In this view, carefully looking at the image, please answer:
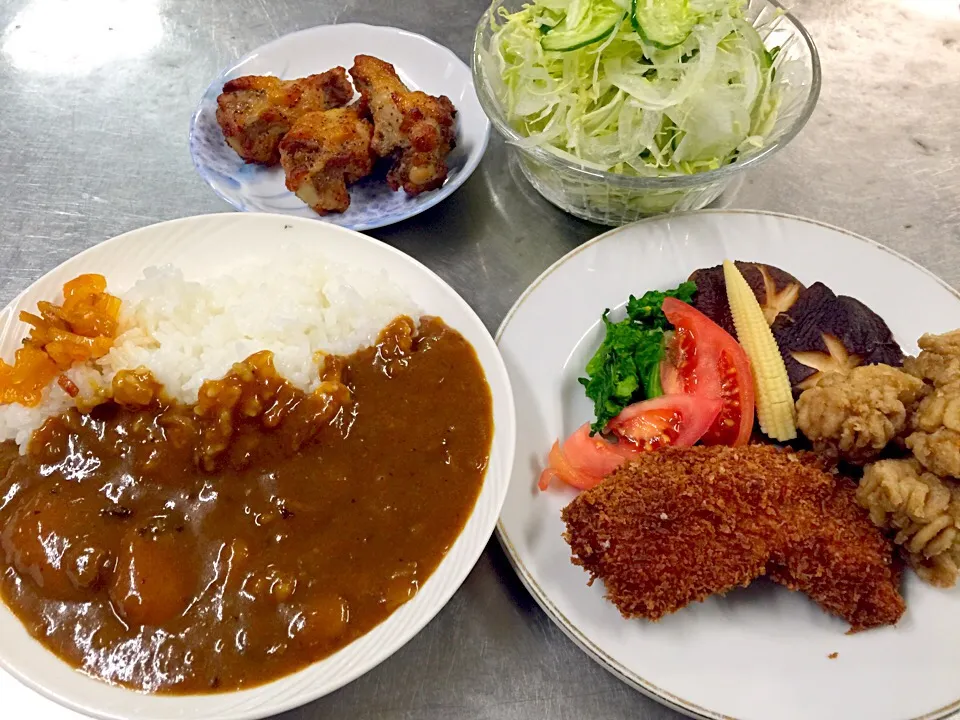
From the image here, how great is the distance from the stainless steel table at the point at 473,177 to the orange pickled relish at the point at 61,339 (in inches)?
46.3

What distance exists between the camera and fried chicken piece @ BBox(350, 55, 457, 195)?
2961 mm

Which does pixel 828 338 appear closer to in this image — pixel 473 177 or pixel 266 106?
pixel 473 177

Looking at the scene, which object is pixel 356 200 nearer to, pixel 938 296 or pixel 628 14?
pixel 628 14

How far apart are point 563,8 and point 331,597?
235 cm

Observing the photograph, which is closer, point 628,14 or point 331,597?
point 331,597

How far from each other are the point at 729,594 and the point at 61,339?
7.52 feet

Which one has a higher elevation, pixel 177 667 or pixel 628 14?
pixel 628 14

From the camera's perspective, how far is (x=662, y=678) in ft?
6.59

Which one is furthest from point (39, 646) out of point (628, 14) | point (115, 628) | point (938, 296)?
point (938, 296)

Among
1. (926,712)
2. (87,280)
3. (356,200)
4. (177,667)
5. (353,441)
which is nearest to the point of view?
(177,667)

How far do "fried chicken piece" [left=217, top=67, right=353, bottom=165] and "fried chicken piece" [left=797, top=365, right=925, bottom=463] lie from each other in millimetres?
2496

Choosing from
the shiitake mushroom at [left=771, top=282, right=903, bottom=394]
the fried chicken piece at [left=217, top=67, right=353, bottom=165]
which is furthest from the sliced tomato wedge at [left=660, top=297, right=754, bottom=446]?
the fried chicken piece at [left=217, top=67, right=353, bottom=165]

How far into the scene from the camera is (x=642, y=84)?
266 cm

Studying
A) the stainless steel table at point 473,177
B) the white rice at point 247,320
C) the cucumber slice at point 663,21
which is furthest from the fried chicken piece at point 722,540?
the cucumber slice at point 663,21
